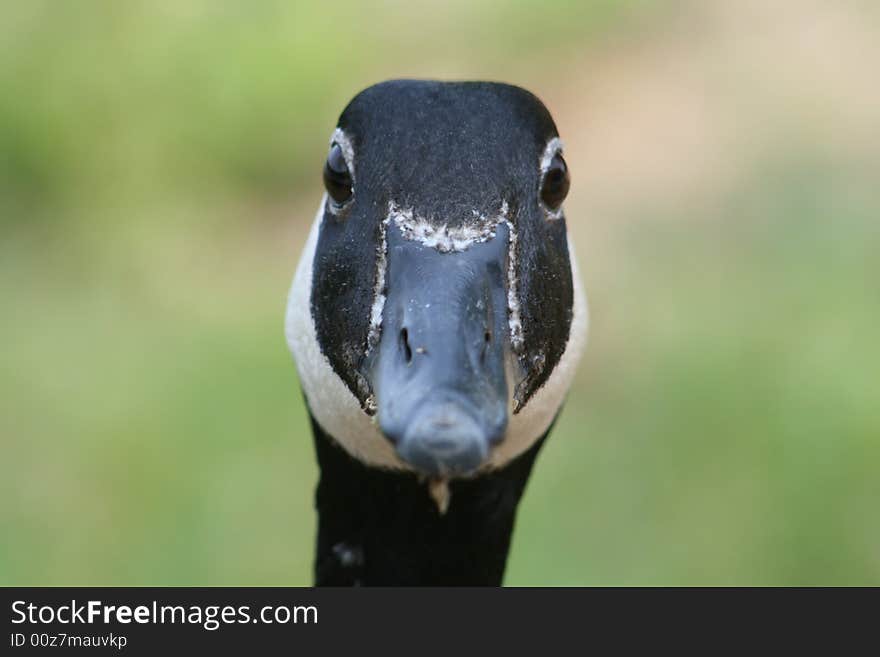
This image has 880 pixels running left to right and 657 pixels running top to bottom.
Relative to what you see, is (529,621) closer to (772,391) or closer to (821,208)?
(772,391)

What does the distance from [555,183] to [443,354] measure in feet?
2.31

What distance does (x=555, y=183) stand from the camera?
8.49 feet

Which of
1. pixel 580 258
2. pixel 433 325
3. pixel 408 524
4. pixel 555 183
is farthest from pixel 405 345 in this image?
pixel 580 258

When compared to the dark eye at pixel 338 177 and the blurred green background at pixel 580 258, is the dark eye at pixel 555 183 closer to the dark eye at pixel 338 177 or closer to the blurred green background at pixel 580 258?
the dark eye at pixel 338 177

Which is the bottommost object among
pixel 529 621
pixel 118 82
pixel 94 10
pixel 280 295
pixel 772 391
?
pixel 529 621

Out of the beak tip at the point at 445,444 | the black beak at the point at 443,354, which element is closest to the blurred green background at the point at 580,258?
the black beak at the point at 443,354

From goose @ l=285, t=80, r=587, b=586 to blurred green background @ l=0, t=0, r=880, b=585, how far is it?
2294 mm

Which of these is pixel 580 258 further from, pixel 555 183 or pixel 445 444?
pixel 445 444

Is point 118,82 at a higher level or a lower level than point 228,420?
higher

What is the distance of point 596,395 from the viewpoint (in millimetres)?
5656

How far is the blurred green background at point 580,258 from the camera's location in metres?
5.15

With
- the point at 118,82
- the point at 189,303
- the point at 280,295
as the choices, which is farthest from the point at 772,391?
the point at 118,82

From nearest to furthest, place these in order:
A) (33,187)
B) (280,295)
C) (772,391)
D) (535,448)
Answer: (535,448) < (772,391) < (280,295) < (33,187)

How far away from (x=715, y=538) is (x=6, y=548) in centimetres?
289
